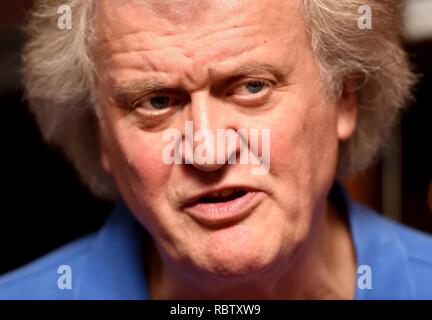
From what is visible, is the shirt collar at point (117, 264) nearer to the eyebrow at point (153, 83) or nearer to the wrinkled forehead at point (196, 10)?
the eyebrow at point (153, 83)

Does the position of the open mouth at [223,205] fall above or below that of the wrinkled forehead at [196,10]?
below

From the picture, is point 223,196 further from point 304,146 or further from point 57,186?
point 57,186

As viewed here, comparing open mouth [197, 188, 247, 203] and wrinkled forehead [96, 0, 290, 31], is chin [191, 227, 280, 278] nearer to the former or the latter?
open mouth [197, 188, 247, 203]

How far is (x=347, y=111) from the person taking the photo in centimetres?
142

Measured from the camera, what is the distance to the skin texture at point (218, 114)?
1.21 meters

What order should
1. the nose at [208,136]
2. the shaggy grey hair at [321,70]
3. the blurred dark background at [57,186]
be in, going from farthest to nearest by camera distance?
the blurred dark background at [57,186], the shaggy grey hair at [321,70], the nose at [208,136]

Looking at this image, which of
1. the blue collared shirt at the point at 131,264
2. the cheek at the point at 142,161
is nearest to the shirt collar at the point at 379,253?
the blue collared shirt at the point at 131,264

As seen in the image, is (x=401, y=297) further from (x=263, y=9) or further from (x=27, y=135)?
(x=27, y=135)

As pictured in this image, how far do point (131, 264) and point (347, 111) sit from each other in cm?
51

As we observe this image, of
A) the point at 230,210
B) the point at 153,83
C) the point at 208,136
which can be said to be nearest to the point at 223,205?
the point at 230,210

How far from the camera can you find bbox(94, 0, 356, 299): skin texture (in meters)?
1.21

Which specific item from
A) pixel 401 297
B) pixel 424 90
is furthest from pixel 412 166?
pixel 401 297

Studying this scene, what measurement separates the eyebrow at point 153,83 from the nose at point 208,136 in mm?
45
